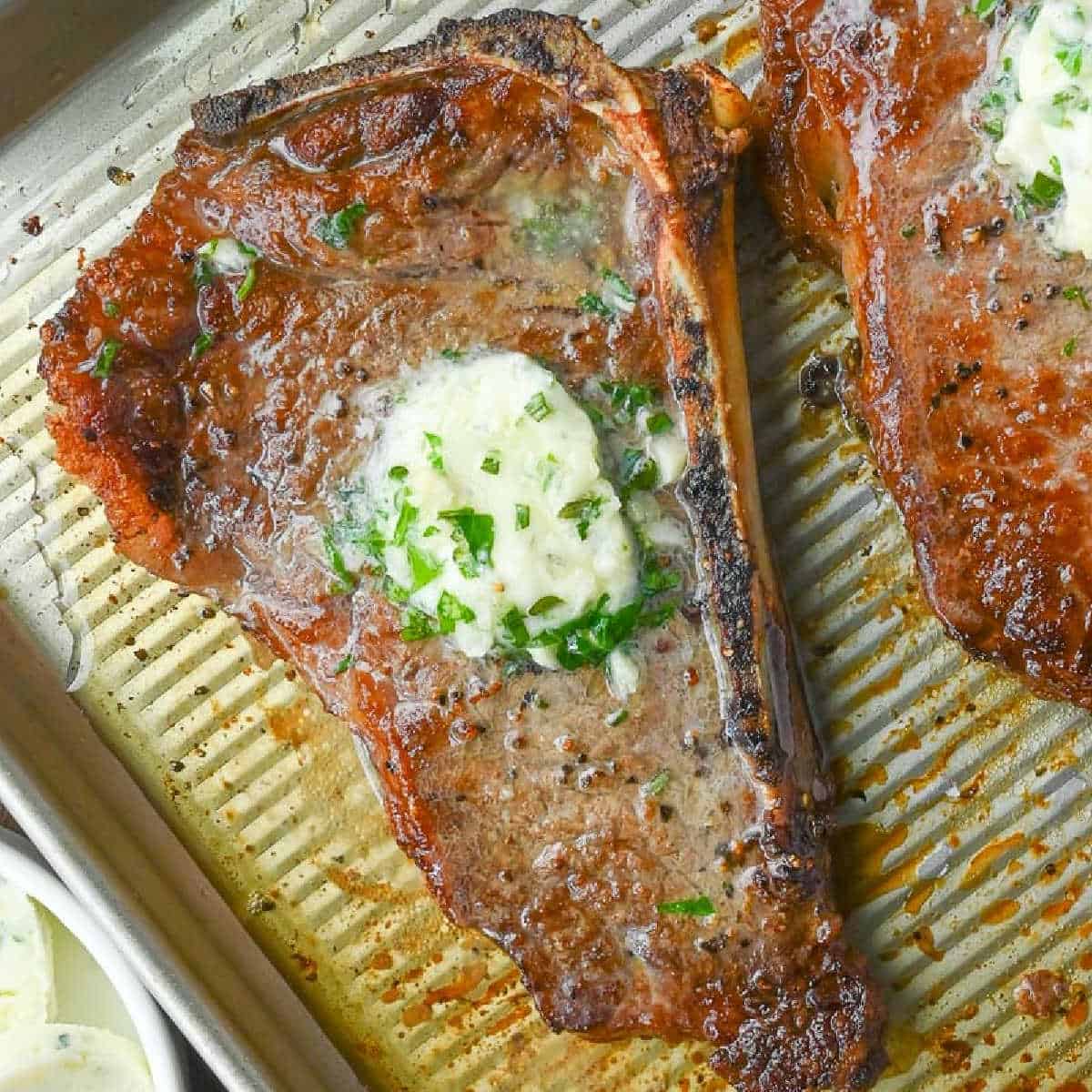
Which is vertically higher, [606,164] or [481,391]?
[606,164]

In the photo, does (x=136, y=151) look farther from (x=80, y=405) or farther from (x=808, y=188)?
(x=808, y=188)

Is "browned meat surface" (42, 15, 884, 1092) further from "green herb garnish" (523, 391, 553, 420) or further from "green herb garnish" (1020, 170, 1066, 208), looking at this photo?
"green herb garnish" (1020, 170, 1066, 208)

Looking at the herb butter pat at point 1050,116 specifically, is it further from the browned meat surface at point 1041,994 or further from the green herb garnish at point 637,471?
the browned meat surface at point 1041,994

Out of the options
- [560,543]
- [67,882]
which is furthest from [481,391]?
[67,882]

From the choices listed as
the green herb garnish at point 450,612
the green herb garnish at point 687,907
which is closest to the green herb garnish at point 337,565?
the green herb garnish at point 450,612

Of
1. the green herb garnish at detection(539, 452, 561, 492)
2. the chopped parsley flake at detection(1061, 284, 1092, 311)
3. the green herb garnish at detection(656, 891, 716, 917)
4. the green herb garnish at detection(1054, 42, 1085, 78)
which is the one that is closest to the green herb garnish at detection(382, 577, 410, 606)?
the green herb garnish at detection(539, 452, 561, 492)

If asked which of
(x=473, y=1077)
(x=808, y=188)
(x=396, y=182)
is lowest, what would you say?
(x=473, y=1077)

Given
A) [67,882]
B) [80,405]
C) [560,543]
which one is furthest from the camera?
[67,882]
